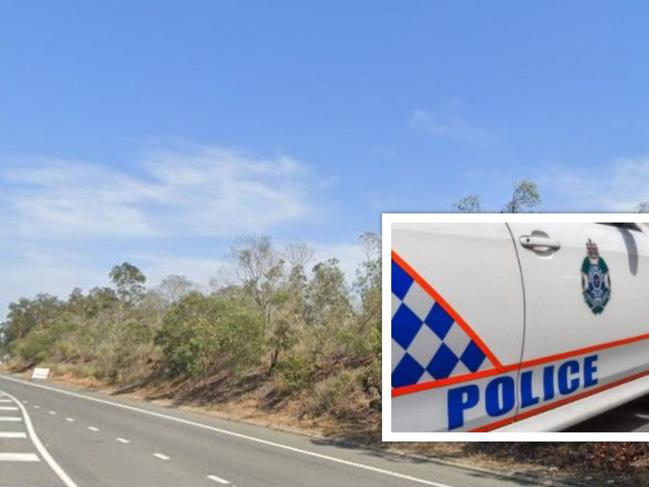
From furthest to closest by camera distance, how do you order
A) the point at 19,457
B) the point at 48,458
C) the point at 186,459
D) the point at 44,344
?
the point at 44,344 < the point at 186,459 < the point at 19,457 < the point at 48,458

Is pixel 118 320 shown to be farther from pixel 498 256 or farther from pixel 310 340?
pixel 498 256

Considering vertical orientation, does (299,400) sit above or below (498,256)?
below

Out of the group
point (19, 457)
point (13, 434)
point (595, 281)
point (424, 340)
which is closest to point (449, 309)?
point (424, 340)

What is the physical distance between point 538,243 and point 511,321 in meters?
0.44

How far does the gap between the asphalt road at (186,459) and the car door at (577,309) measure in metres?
8.41

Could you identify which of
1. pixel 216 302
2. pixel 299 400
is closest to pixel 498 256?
pixel 299 400

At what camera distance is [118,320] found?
7438cm

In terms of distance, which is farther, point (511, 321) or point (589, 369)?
point (589, 369)

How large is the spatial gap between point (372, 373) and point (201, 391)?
49.3 ft

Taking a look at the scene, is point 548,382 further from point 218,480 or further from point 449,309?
point 218,480

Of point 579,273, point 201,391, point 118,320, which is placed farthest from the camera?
point 118,320

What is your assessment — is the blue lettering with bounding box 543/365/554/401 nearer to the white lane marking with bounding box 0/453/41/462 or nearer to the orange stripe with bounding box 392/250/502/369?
the orange stripe with bounding box 392/250/502/369

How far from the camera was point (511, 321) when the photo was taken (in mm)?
3633

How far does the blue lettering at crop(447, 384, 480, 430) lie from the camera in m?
3.63
